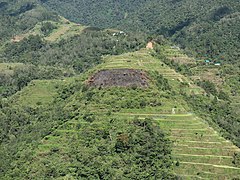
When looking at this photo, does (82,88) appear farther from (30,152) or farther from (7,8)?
(7,8)

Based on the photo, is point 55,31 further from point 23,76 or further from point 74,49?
point 23,76

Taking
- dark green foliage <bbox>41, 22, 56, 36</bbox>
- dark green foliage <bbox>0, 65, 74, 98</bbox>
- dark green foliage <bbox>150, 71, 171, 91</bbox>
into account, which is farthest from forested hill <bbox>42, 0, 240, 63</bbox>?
dark green foliage <bbox>150, 71, 171, 91</bbox>

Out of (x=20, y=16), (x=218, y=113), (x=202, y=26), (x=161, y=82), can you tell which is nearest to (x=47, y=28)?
(x=20, y=16)

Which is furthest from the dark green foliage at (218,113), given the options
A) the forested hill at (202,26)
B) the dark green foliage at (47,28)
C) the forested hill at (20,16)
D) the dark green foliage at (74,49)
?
the forested hill at (20,16)

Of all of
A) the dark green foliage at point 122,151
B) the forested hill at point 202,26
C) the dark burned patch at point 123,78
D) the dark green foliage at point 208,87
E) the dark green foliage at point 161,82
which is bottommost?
the forested hill at point 202,26

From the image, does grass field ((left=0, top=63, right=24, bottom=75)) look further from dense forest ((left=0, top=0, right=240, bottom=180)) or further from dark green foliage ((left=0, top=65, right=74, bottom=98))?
dark green foliage ((left=0, top=65, right=74, bottom=98))

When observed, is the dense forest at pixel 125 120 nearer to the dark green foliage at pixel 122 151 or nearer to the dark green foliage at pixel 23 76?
the dark green foliage at pixel 122 151
